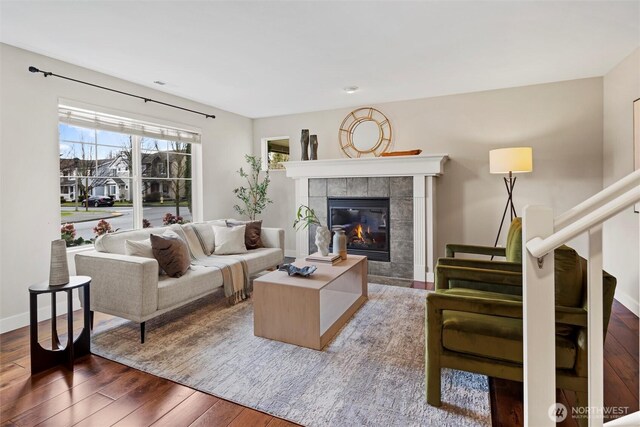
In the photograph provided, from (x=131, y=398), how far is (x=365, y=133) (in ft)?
14.0

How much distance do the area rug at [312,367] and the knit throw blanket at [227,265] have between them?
0.94ft

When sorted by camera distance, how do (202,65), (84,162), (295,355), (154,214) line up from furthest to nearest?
(154,214) < (84,162) < (202,65) < (295,355)

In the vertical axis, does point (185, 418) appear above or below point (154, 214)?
below

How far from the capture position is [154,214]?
4457 mm

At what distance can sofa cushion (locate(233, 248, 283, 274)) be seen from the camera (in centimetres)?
382

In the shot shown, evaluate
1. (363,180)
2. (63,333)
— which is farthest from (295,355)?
(363,180)

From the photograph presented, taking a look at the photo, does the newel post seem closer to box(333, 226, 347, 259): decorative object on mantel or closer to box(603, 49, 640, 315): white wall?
box(333, 226, 347, 259): decorative object on mantel

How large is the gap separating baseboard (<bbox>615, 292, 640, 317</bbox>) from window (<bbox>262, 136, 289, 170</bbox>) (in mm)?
4664

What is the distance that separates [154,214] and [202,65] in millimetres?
2084

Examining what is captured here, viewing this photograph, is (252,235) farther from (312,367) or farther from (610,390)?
(610,390)

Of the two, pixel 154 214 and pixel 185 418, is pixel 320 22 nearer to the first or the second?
pixel 185 418

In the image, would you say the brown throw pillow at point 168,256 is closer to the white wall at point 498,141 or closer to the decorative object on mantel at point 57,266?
the decorative object on mantel at point 57,266

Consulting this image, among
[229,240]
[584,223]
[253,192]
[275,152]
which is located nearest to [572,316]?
[584,223]

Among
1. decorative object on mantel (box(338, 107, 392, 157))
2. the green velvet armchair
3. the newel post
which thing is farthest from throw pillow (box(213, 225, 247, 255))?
the newel post
